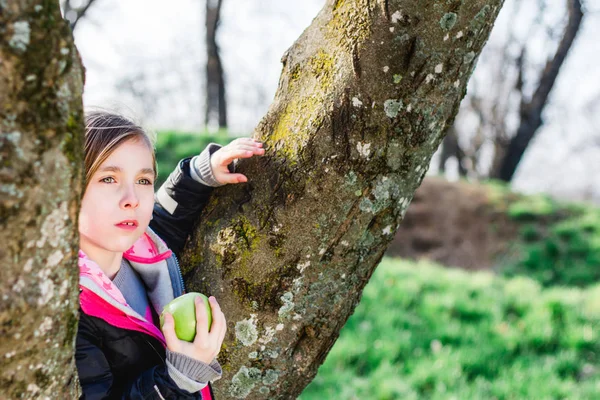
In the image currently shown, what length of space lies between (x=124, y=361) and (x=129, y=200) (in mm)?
435

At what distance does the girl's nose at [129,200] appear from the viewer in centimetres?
146

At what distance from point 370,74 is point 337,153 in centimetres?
23

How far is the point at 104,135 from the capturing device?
1.52 metres

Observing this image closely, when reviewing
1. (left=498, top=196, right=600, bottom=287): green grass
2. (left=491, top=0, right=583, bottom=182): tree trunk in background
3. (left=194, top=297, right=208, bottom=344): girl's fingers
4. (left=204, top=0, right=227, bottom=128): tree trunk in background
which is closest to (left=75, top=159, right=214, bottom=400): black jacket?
(left=194, top=297, right=208, bottom=344): girl's fingers

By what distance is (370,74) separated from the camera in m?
1.46

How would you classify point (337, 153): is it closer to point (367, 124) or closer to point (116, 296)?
point (367, 124)

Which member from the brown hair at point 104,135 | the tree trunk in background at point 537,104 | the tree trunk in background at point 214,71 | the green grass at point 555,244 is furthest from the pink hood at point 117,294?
the tree trunk in background at point 214,71

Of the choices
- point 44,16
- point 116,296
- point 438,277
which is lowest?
point 438,277

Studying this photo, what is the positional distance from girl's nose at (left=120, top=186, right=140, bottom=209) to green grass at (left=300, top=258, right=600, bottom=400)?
3027 millimetres

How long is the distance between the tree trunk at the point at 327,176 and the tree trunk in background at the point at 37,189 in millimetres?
633

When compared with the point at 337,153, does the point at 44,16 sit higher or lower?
higher

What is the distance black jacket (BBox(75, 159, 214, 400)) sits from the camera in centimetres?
135

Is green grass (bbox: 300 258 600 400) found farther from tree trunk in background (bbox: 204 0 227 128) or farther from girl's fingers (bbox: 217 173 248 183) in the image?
tree trunk in background (bbox: 204 0 227 128)

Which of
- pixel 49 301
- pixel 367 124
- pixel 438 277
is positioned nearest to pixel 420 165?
pixel 367 124
